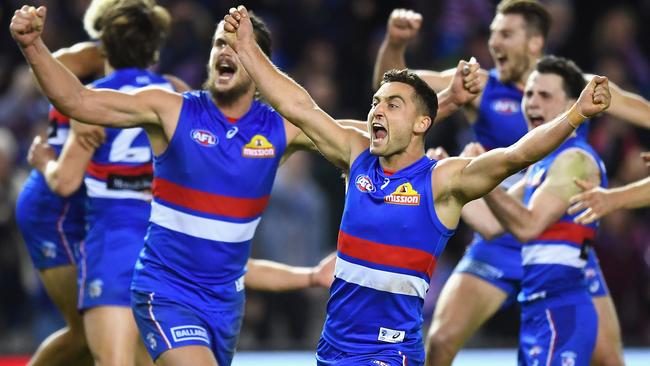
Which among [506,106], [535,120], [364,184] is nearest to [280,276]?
[364,184]

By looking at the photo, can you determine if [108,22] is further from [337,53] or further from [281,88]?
[337,53]

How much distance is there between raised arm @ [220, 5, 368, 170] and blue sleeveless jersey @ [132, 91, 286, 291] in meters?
0.46

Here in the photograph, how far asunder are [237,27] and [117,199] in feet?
5.59

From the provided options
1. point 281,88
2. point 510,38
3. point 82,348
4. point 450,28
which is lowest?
point 82,348

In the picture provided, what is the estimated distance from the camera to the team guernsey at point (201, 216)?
6406 mm

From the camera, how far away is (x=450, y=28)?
13.3m

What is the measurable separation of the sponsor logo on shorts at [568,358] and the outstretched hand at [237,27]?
2536mm

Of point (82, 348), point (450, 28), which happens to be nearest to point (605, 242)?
point (450, 28)

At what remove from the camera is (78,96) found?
6117 mm

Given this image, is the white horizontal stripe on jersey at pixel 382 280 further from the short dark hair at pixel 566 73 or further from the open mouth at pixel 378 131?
the short dark hair at pixel 566 73

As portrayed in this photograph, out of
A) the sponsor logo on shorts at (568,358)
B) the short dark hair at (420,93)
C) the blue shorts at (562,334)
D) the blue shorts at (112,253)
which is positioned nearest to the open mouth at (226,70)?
the short dark hair at (420,93)

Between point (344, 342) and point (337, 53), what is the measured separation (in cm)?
796

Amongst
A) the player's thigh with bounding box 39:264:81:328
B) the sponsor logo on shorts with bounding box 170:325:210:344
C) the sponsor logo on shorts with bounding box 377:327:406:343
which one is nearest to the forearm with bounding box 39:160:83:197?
the player's thigh with bounding box 39:264:81:328

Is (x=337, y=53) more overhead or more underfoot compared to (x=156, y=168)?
more overhead
